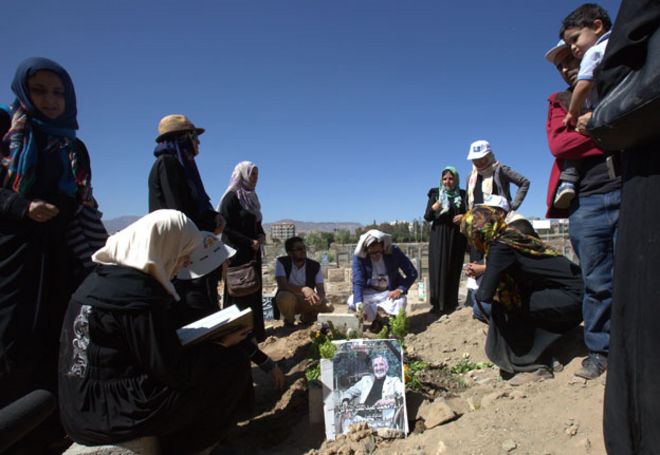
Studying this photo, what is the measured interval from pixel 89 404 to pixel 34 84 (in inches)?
72.4

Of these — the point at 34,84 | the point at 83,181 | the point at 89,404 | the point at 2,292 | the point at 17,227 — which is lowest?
the point at 89,404

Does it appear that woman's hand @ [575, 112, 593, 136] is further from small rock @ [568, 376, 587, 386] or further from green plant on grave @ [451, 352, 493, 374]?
green plant on grave @ [451, 352, 493, 374]

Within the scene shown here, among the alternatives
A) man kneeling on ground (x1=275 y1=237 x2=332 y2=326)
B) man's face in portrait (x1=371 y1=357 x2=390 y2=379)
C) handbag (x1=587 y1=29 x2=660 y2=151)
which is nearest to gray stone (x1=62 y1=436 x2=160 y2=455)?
man's face in portrait (x1=371 y1=357 x2=390 y2=379)

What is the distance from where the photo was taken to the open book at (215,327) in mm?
2243

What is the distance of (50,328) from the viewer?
95.5 inches

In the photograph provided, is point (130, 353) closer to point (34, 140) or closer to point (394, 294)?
point (34, 140)

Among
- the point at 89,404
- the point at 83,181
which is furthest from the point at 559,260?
the point at 83,181

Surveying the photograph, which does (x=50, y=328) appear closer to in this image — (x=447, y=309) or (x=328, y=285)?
(x=447, y=309)

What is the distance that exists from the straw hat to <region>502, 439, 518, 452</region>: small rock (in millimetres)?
2984

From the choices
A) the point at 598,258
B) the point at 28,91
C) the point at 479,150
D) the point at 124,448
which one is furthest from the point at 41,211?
the point at 479,150

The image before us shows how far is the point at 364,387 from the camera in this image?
8.34 feet

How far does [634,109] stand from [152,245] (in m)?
1.91

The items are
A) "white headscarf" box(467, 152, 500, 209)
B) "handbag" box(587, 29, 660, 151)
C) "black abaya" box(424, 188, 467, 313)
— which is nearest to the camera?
"handbag" box(587, 29, 660, 151)

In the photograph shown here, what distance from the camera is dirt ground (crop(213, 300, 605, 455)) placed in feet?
6.64
